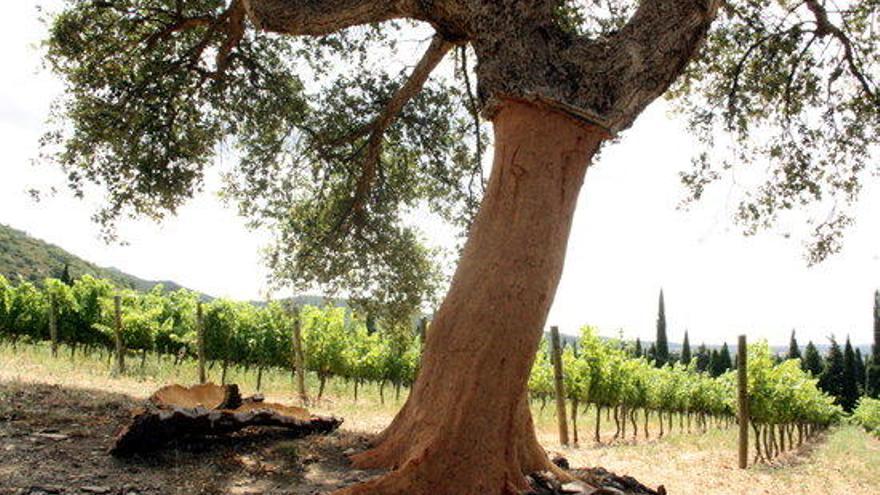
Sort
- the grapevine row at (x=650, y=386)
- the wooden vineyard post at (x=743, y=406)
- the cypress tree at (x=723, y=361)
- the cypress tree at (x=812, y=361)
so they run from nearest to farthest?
the wooden vineyard post at (x=743, y=406), the grapevine row at (x=650, y=386), the cypress tree at (x=812, y=361), the cypress tree at (x=723, y=361)

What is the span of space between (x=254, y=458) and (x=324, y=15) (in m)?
3.87

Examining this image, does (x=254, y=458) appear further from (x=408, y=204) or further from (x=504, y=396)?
(x=408, y=204)

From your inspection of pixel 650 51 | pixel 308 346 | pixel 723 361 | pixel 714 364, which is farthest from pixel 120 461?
pixel 723 361

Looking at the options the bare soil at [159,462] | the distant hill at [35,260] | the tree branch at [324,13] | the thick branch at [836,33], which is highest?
the distant hill at [35,260]

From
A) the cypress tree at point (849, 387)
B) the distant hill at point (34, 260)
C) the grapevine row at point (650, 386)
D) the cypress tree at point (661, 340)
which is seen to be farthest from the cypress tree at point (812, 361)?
the distant hill at point (34, 260)

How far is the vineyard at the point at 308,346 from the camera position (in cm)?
2230

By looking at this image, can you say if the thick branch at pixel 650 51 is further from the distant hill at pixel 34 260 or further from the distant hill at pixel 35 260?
the distant hill at pixel 34 260

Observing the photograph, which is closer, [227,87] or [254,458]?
[254,458]

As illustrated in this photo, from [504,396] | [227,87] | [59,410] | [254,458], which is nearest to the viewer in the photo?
[504,396]

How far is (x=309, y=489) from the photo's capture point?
5.04 meters

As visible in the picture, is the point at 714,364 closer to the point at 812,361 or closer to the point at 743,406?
the point at 812,361

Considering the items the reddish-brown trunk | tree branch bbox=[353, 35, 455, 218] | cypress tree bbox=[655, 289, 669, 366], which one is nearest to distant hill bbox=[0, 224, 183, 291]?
cypress tree bbox=[655, 289, 669, 366]

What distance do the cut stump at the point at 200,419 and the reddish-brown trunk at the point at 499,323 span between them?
155 cm

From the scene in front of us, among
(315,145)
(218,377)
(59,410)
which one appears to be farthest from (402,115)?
(218,377)
